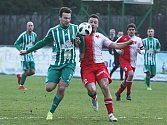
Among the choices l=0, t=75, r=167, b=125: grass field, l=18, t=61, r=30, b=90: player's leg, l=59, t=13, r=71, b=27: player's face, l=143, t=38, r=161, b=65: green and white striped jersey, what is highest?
l=59, t=13, r=71, b=27: player's face

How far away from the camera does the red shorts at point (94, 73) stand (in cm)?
1314

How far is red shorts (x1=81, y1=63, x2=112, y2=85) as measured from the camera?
43.1ft

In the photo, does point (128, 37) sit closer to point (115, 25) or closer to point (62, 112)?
point (62, 112)

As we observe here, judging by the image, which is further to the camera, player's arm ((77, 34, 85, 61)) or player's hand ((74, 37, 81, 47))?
player's arm ((77, 34, 85, 61))

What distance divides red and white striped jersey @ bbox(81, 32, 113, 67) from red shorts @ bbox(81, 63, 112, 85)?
0.44 feet

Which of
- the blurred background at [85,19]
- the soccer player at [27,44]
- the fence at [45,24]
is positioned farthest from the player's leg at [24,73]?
the fence at [45,24]

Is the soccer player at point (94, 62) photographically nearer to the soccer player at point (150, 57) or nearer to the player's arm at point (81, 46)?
Result: the player's arm at point (81, 46)

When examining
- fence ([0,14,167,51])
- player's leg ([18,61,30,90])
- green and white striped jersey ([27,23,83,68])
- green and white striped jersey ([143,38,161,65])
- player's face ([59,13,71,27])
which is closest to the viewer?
player's face ([59,13,71,27])

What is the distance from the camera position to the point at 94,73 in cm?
1326

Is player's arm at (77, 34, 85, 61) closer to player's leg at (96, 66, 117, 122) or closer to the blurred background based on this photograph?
player's leg at (96, 66, 117, 122)

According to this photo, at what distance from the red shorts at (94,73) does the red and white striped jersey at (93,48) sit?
0.44ft

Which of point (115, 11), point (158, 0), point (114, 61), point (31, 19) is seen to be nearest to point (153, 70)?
point (114, 61)

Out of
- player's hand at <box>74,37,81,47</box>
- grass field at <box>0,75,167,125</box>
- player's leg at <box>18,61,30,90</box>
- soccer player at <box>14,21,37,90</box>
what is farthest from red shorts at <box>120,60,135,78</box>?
player's hand at <box>74,37,81,47</box>

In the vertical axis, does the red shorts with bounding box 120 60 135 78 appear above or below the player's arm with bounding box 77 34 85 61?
below
